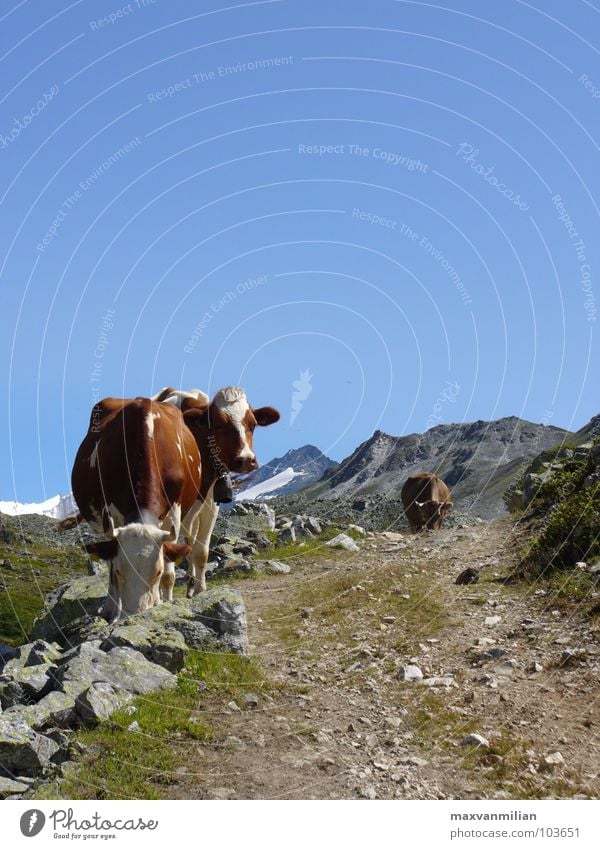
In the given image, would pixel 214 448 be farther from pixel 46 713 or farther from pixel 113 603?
pixel 46 713

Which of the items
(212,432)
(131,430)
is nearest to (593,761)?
(131,430)

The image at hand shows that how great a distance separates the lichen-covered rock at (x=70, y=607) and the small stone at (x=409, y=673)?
7079 millimetres

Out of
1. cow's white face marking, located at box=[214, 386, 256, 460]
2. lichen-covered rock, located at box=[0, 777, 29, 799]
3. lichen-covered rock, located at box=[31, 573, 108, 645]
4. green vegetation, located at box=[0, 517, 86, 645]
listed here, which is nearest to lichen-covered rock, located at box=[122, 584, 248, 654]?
lichen-covered rock, located at box=[0, 777, 29, 799]

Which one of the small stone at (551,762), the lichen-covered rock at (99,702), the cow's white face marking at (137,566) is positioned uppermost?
the cow's white face marking at (137,566)

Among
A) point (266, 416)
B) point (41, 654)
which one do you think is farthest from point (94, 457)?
point (266, 416)

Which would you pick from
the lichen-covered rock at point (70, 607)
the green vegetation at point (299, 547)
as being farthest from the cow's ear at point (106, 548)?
the green vegetation at point (299, 547)

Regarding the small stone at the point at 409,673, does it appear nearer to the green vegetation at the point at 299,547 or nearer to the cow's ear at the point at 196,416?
the cow's ear at the point at 196,416

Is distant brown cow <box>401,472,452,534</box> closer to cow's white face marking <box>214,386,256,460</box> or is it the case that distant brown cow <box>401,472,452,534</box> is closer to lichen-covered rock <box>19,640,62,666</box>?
cow's white face marking <box>214,386,256,460</box>

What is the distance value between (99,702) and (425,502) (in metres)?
26.3

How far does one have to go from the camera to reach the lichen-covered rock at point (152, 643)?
11156 millimetres

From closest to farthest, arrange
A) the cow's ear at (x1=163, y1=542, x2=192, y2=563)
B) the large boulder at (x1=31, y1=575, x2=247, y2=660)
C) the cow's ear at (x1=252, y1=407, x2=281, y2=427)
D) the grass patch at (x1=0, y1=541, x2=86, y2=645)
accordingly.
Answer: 1. the large boulder at (x1=31, y1=575, x2=247, y2=660)
2. the cow's ear at (x1=163, y1=542, x2=192, y2=563)
3. the cow's ear at (x1=252, y1=407, x2=281, y2=427)
4. the grass patch at (x1=0, y1=541, x2=86, y2=645)

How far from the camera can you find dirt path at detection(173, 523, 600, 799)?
27.1 ft

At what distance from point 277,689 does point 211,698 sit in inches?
44.0

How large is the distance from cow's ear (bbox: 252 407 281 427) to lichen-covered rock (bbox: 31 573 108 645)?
499cm
